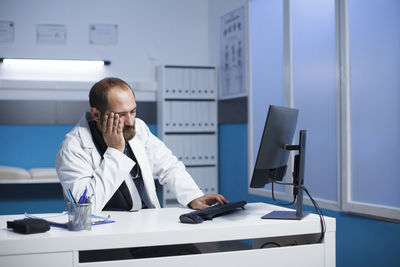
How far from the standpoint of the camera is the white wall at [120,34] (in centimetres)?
444

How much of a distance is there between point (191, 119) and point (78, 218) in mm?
3096

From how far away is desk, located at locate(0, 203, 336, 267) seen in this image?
53.4 inches

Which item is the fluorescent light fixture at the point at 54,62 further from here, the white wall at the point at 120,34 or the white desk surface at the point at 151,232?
the white desk surface at the point at 151,232

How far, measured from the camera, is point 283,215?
5.80 ft

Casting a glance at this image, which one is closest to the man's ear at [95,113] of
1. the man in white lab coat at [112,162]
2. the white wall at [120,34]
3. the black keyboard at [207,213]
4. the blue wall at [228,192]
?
the man in white lab coat at [112,162]

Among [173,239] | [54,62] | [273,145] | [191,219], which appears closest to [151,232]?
[173,239]

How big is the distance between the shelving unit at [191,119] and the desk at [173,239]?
8.51 feet

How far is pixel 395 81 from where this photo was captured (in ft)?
8.45

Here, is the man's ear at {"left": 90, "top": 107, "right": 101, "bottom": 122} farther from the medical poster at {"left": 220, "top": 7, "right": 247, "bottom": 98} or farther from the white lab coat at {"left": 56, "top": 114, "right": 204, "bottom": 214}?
the medical poster at {"left": 220, "top": 7, "right": 247, "bottom": 98}

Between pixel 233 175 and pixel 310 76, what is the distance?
4.60 ft

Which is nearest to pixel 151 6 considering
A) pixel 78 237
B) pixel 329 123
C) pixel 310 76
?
pixel 310 76

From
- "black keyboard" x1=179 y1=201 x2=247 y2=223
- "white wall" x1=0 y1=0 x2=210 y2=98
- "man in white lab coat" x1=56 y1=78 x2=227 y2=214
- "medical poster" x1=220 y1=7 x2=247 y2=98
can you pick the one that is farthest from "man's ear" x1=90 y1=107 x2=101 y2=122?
"white wall" x1=0 y1=0 x2=210 y2=98

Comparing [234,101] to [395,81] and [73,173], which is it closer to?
[395,81]

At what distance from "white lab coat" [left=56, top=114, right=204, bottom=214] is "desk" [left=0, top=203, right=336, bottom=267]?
129 mm
